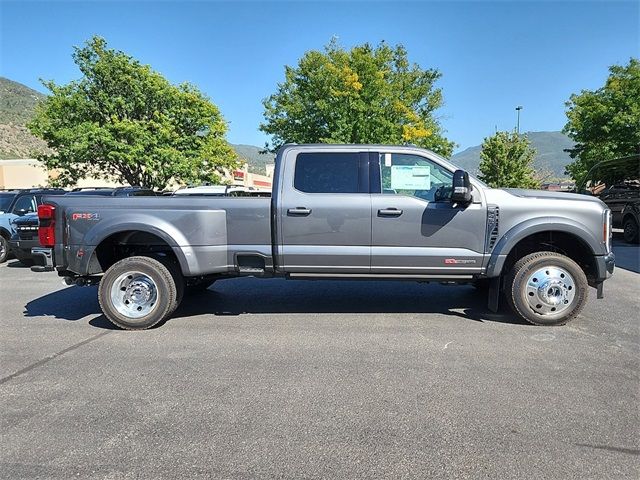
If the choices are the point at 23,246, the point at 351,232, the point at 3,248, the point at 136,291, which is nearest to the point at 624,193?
the point at 351,232

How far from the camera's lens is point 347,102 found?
24312 mm

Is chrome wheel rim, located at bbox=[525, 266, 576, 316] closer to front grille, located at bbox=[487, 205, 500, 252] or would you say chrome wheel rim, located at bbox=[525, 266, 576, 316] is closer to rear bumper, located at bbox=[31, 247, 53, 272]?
front grille, located at bbox=[487, 205, 500, 252]

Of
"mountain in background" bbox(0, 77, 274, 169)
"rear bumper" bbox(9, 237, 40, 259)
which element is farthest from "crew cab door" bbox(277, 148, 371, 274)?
"mountain in background" bbox(0, 77, 274, 169)

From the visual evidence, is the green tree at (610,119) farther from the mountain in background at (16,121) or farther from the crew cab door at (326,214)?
the mountain in background at (16,121)

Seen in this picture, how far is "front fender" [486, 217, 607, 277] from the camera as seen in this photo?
4.87 meters

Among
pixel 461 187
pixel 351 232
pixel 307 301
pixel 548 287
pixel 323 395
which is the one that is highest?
pixel 461 187

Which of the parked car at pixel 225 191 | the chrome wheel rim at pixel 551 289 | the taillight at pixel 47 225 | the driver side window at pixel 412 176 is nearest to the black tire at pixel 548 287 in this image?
the chrome wheel rim at pixel 551 289

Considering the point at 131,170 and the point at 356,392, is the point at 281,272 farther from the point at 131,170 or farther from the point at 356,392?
the point at 131,170

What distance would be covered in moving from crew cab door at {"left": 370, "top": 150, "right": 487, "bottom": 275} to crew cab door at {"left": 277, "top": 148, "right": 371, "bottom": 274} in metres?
0.15

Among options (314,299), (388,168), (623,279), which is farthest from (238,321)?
(623,279)

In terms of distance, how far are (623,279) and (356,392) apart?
6852 mm

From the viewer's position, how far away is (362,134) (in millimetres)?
24562

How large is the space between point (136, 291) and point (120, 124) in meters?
14.6

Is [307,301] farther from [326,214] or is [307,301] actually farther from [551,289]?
[551,289]
